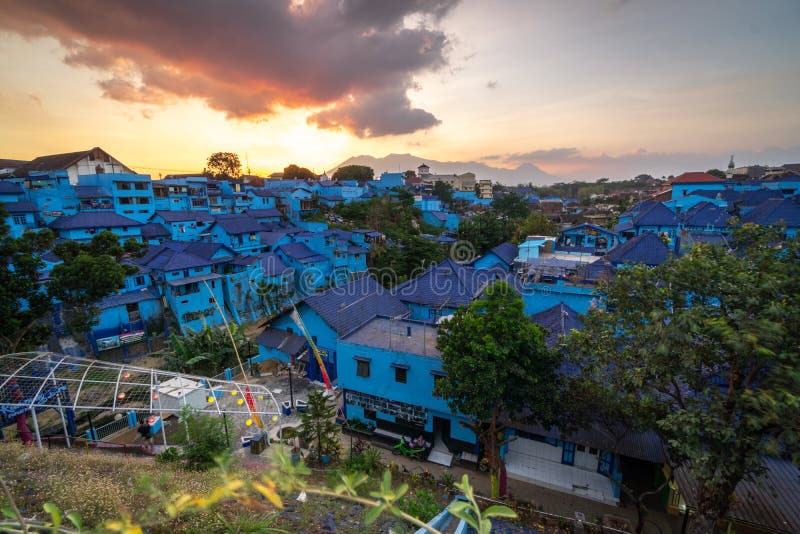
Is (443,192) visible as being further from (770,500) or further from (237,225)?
(770,500)

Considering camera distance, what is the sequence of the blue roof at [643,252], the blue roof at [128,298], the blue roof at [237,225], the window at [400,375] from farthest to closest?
the blue roof at [237,225]
the blue roof at [643,252]
the blue roof at [128,298]
the window at [400,375]

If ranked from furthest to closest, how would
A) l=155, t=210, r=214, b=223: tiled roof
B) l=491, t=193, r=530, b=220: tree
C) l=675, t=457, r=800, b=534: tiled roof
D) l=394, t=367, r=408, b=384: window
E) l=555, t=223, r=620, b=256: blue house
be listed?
l=491, t=193, r=530, b=220: tree < l=555, t=223, r=620, b=256: blue house < l=155, t=210, r=214, b=223: tiled roof < l=394, t=367, r=408, b=384: window < l=675, t=457, r=800, b=534: tiled roof

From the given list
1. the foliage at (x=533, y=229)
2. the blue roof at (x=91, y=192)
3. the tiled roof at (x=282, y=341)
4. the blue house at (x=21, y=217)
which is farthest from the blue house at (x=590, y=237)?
the blue house at (x=21, y=217)

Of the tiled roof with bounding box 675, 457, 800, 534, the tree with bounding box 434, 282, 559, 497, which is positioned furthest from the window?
the tiled roof with bounding box 675, 457, 800, 534

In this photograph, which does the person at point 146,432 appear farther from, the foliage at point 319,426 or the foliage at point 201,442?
the foliage at point 319,426

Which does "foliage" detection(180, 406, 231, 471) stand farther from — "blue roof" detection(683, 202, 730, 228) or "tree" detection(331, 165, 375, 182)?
"tree" detection(331, 165, 375, 182)

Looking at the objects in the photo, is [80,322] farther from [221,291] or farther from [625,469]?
[625,469]
